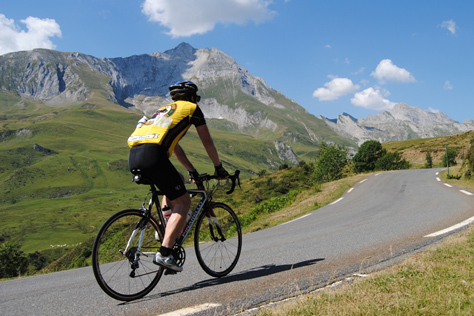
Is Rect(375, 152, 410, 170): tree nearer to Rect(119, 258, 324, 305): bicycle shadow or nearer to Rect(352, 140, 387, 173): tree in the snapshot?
Rect(352, 140, 387, 173): tree

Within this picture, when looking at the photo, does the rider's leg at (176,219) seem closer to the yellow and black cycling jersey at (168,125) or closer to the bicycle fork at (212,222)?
the yellow and black cycling jersey at (168,125)

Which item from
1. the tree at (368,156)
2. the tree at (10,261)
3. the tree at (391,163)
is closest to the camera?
the tree at (10,261)

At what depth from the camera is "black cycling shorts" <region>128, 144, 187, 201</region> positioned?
3.99m

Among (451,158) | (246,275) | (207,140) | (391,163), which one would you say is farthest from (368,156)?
(207,140)

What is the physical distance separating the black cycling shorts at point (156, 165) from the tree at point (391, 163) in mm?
72675

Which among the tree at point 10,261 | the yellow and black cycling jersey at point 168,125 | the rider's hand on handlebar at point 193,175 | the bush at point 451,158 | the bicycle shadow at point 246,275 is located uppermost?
the yellow and black cycling jersey at point 168,125

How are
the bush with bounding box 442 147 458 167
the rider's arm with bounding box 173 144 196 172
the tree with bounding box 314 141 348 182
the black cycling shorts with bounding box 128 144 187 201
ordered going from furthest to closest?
the bush with bounding box 442 147 458 167 < the tree with bounding box 314 141 348 182 < the rider's arm with bounding box 173 144 196 172 < the black cycling shorts with bounding box 128 144 187 201

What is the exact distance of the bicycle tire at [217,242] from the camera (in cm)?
489

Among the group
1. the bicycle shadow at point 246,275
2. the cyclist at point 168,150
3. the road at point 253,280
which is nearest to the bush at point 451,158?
the road at point 253,280

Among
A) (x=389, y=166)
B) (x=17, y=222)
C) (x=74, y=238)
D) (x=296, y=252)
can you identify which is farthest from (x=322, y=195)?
(x=17, y=222)

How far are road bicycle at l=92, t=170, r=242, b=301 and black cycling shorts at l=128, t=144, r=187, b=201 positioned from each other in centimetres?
9

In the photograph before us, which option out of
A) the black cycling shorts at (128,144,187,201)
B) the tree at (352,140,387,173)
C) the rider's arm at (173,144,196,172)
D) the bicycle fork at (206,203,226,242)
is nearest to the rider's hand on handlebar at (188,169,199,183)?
the rider's arm at (173,144,196,172)

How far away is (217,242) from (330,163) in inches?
2582

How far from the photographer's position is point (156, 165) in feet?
13.1
